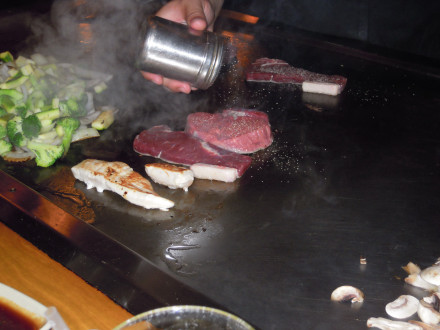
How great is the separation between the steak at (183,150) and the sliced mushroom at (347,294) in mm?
1113

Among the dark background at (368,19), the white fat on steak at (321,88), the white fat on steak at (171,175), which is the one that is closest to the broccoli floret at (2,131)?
the white fat on steak at (171,175)

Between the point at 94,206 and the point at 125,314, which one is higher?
the point at 94,206

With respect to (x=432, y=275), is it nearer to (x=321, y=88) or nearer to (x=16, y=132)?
(x=321, y=88)

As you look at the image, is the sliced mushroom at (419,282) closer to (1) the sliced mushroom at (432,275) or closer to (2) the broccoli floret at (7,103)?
(1) the sliced mushroom at (432,275)

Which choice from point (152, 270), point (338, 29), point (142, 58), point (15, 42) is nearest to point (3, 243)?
point (152, 270)

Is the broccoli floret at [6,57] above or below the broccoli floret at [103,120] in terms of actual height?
above

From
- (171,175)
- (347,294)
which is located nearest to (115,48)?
(171,175)

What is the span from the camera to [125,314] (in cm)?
227

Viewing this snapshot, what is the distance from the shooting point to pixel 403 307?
2.06 m

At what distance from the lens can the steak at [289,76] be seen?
13.1 ft

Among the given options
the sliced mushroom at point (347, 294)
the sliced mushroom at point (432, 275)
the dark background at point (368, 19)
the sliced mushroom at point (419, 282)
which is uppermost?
the dark background at point (368, 19)

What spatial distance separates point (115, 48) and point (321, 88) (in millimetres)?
2289

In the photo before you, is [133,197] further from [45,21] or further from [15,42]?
[45,21]

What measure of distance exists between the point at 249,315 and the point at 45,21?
4.73m
